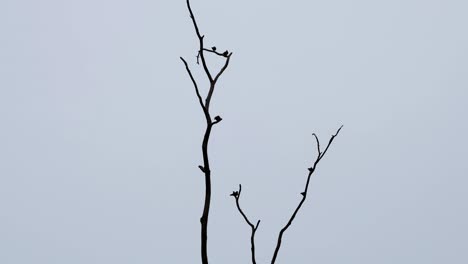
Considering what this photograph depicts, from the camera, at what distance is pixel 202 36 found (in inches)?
76.8

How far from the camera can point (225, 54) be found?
6.85ft

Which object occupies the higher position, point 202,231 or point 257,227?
point 257,227

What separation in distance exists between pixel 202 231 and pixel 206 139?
31 cm

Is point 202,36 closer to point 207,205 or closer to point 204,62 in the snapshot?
point 204,62

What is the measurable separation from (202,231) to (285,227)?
0.54m

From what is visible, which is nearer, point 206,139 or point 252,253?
point 206,139

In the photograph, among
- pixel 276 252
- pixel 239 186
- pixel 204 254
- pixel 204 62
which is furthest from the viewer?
pixel 239 186

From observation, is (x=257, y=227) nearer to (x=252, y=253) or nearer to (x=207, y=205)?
(x=252, y=253)

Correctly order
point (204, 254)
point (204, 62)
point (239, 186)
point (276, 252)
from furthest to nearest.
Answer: point (239, 186) → point (276, 252) → point (204, 62) → point (204, 254)

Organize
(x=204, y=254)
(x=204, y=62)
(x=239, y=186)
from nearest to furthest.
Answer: (x=204, y=254)
(x=204, y=62)
(x=239, y=186)

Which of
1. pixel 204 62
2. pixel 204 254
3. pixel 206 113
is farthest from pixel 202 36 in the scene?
pixel 204 254

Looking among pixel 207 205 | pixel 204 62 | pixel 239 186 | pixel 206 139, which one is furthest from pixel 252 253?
pixel 204 62

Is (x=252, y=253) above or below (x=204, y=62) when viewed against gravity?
below

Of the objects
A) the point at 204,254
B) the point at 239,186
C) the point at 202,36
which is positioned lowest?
the point at 204,254
